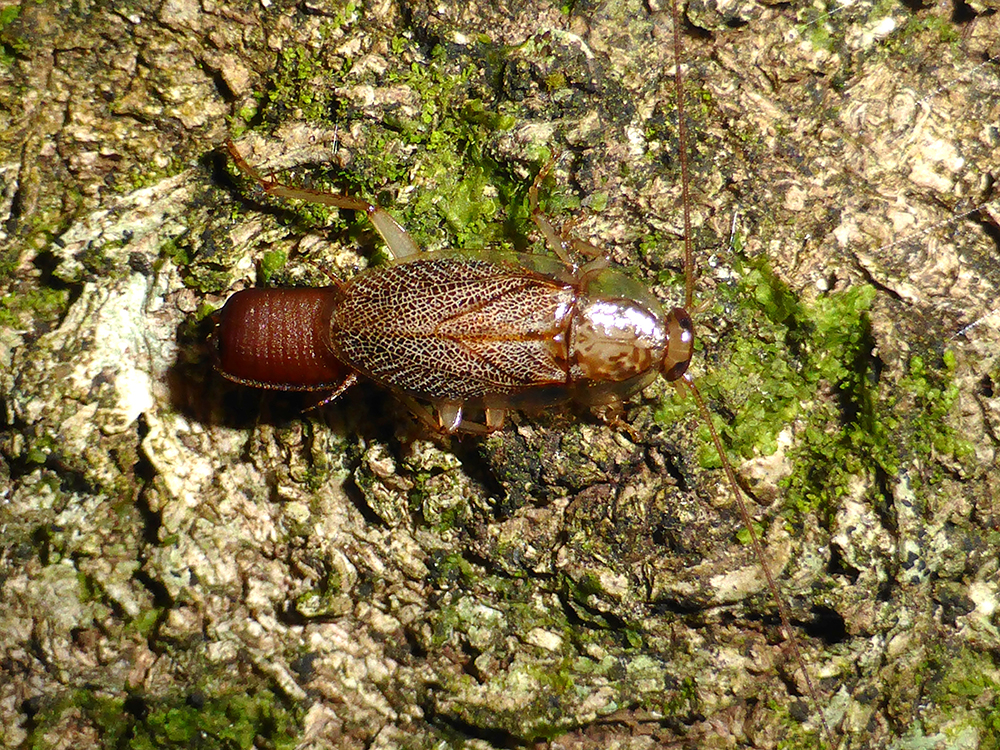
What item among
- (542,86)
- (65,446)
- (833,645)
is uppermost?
(542,86)

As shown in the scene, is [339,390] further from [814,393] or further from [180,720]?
[814,393]

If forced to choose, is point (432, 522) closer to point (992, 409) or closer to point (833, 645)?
point (833, 645)

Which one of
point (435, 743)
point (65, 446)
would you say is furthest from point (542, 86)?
point (435, 743)

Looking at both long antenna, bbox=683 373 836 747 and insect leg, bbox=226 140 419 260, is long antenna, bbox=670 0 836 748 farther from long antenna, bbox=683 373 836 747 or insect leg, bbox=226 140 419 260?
insect leg, bbox=226 140 419 260

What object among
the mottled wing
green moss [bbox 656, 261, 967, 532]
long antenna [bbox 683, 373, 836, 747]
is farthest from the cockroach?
green moss [bbox 656, 261, 967, 532]

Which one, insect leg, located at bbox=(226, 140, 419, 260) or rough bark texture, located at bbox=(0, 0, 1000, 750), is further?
insect leg, located at bbox=(226, 140, 419, 260)

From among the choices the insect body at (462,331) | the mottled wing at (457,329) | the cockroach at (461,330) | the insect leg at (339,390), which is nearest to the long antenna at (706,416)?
the cockroach at (461,330)

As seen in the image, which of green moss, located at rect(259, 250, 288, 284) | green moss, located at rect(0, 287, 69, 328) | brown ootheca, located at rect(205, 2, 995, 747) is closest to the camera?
brown ootheca, located at rect(205, 2, 995, 747)
